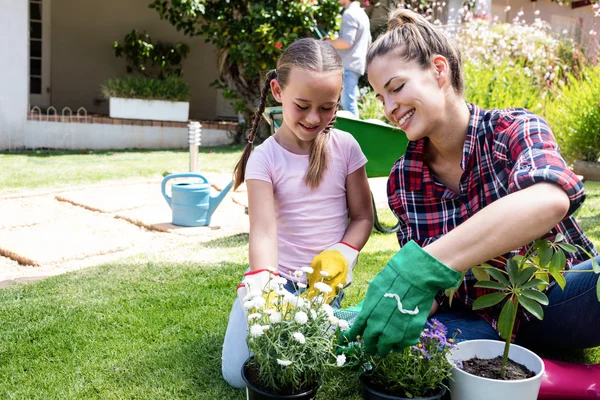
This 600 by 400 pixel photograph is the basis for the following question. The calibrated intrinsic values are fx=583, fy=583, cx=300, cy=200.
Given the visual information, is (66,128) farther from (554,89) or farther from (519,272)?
(519,272)

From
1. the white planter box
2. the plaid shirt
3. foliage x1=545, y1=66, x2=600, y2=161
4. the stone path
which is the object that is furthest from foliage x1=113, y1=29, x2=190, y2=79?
the plaid shirt

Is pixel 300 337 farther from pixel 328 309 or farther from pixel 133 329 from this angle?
pixel 133 329

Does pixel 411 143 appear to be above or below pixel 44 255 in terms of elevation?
above

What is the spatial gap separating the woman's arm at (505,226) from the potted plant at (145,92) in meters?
7.17

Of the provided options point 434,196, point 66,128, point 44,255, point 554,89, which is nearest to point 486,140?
point 434,196

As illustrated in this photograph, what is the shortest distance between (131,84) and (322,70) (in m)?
6.54

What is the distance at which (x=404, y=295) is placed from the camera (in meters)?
1.22

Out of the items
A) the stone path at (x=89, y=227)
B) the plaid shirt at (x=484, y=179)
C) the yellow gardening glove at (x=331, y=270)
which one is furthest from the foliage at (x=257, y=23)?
the yellow gardening glove at (x=331, y=270)

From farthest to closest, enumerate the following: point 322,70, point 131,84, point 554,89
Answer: point 131,84
point 554,89
point 322,70

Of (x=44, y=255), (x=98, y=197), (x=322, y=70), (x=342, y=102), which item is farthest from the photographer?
(x=342, y=102)

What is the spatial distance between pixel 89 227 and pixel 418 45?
9.02 ft

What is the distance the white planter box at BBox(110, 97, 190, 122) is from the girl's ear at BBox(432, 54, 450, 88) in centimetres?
681

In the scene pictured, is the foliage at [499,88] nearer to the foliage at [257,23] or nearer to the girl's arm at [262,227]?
the foliage at [257,23]

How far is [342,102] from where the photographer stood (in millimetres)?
5699
